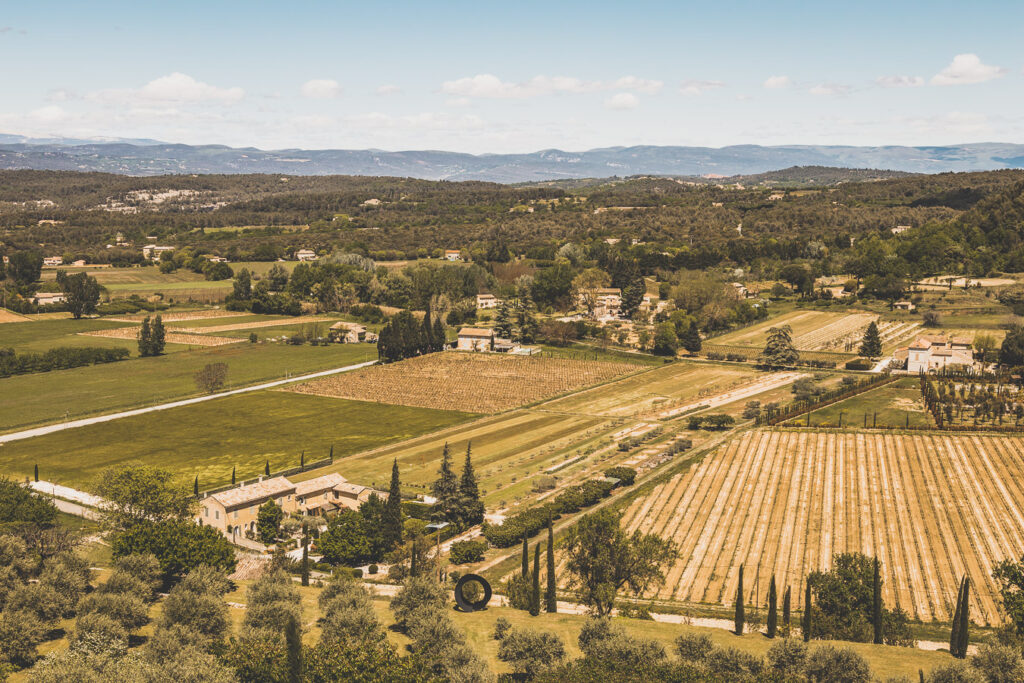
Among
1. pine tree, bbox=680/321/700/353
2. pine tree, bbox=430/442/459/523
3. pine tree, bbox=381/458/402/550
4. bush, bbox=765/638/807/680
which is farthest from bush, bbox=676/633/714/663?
pine tree, bbox=680/321/700/353

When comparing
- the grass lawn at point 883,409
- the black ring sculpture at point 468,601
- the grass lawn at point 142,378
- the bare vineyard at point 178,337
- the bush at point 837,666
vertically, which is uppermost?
the bush at point 837,666

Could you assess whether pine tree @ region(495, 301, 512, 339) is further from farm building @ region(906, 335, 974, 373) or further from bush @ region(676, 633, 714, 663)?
bush @ region(676, 633, 714, 663)

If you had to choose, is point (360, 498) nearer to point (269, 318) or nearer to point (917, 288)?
point (269, 318)

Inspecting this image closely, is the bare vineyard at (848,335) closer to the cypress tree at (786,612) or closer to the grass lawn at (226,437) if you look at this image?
the grass lawn at (226,437)

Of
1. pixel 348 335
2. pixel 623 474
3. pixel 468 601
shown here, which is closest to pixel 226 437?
pixel 623 474

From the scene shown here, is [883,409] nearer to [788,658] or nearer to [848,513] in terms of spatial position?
[848,513]

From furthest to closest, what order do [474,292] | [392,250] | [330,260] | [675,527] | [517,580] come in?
[392,250] → [330,260] → [474,292] → [675,527] → [517,580]

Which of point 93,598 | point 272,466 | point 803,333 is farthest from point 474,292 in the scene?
point 93,598

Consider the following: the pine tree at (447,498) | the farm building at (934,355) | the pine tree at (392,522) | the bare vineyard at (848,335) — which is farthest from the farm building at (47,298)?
the farm building at (934,355)
